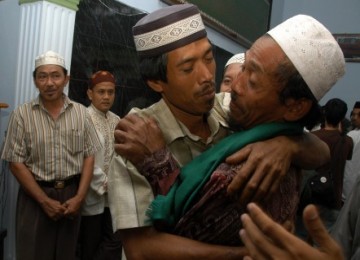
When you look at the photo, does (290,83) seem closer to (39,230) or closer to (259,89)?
(259,89)

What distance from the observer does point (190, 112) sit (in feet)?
3.60

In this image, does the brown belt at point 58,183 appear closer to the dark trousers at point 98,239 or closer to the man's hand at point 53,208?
the man's hand at point 53,208

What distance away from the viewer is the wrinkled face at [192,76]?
3.45 feet

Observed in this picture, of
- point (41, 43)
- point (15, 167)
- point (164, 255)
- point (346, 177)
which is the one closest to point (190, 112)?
point (164, 255)

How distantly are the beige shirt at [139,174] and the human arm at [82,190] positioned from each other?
2.00 m

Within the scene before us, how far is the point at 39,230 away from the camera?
9.34 feet

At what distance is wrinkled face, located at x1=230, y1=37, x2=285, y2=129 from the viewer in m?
0.97

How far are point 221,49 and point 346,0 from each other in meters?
3.74

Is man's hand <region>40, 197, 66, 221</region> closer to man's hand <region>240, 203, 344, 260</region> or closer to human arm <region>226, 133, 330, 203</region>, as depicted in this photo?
human arm <region>226, 133, 330, 203</region>

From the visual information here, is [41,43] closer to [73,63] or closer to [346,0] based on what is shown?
[73,63]

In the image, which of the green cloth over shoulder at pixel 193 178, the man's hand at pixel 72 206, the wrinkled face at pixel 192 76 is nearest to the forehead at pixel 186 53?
the wrinkled face at pixel 192 76

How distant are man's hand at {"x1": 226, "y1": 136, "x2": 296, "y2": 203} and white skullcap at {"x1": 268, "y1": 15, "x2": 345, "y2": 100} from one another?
7.5 inches

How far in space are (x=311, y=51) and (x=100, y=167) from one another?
8.45 feet

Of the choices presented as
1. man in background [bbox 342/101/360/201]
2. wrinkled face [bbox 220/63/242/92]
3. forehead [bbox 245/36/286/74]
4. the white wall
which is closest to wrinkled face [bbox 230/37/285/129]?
forehead [bbox 245/36/286/74]
